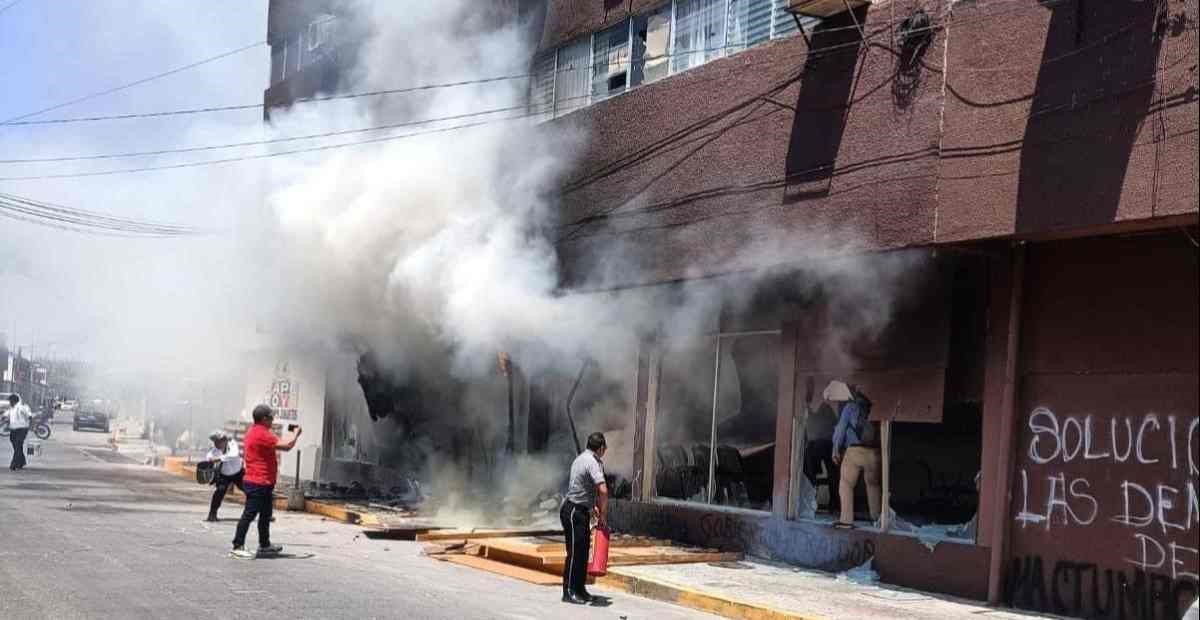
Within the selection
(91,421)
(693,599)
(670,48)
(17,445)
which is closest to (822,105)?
(670,48)

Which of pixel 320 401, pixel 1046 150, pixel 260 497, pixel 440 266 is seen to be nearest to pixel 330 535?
pixel 260 497

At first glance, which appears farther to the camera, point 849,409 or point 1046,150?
point 849,409

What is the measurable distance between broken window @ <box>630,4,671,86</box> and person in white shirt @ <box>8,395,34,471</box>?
12176 millimetres

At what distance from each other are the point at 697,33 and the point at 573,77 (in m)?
2.74

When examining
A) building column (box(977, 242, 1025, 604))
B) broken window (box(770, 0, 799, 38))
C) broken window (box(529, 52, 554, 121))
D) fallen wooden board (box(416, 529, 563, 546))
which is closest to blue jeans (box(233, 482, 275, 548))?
fallen wooden board (box(416, 529, 563, 546))

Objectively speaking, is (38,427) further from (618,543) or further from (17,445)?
(618,543)

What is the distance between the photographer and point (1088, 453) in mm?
9281

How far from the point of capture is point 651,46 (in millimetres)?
14492

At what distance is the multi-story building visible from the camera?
876cm

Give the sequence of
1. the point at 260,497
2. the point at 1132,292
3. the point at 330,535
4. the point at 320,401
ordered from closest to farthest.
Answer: the point at 1132,292 → the point at 260,497 → the point at 330,535 → the point at 320,401

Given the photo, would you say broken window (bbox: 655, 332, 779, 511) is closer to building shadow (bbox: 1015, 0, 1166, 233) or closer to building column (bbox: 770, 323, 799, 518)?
building column (bbox: 770, 323, 799, 518)

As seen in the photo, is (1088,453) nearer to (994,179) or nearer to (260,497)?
(994,179)

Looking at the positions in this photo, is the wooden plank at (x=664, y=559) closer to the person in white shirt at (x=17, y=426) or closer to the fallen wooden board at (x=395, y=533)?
the fallen wooden board at (x=395, y=533)

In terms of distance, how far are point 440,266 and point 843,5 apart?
6932mm
